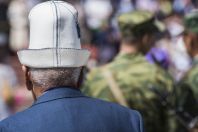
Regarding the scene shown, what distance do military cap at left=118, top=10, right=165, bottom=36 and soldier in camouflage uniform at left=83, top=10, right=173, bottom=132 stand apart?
0.08 m

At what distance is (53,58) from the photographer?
9.89ft

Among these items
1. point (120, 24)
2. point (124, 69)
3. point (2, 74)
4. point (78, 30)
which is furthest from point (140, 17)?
point (2, 74)

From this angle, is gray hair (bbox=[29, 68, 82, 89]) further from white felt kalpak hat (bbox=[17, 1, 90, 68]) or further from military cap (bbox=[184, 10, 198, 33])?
military cap (bbox=[184, 10, 198, 33])

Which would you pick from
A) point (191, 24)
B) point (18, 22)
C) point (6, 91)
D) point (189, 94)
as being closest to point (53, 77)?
point (189, 94)

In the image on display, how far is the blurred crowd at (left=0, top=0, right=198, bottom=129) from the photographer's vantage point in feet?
37.8

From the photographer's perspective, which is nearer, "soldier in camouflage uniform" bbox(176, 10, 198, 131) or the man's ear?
the man's ear

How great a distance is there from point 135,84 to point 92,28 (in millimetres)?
11689

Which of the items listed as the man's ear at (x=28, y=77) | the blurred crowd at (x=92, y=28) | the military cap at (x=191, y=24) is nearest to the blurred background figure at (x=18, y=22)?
the blurred crowd at (x=92, y=28)

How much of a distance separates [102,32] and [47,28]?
45.3ft

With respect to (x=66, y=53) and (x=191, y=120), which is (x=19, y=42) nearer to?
(x=191, y=120)

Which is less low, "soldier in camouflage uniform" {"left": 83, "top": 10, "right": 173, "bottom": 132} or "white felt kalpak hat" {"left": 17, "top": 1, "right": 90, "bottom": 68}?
"white felt kalpak hat" {"left": 17, "top": 1, "right": 90, "bottom": 68}

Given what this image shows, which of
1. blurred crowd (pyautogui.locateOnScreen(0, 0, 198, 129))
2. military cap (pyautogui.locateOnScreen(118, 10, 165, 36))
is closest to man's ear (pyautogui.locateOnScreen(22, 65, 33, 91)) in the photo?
military cap (pyautogui.locateOnScreen(118, 10, 165, 36))

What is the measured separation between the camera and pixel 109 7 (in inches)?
706

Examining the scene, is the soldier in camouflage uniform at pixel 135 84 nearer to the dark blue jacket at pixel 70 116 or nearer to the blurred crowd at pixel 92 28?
the dark blue jacket at pixel 70 116
